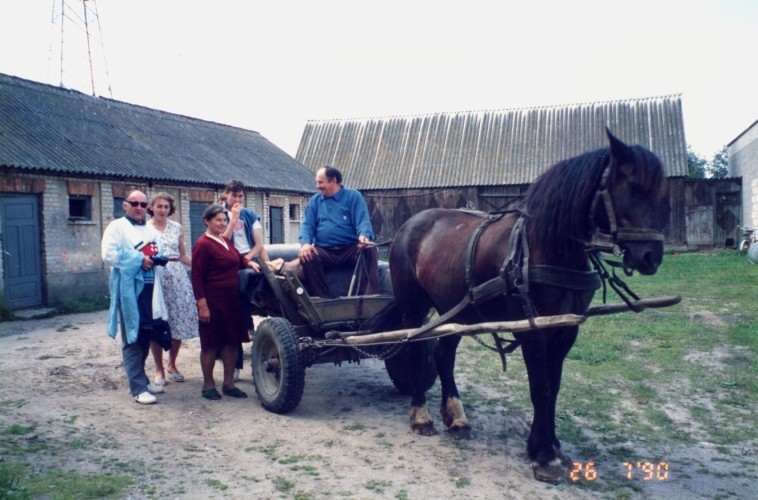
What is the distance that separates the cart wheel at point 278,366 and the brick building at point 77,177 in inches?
324

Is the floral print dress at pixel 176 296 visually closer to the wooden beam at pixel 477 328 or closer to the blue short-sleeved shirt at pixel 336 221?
the blue short-sleeved shirt at pixel 336 221

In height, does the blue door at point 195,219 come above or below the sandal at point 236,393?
above

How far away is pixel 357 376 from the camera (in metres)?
6.12

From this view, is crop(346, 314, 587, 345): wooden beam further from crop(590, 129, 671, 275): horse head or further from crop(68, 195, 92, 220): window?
crop(68, 195, 92, 220): window

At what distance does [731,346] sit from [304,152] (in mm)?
22284

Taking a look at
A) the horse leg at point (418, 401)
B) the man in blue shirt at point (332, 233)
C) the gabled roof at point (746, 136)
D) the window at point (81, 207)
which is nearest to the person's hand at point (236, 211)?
the man in blue shirt at point (332, 233)

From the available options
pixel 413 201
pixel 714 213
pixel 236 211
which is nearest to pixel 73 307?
pixel 236 211

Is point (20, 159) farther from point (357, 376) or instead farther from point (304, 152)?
point (304, 152)

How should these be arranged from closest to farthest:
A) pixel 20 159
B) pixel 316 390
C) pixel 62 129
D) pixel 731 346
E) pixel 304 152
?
pixel 316 390
pixel 731 346
pixel 20 159
pixel 62 129
pixel 304 152

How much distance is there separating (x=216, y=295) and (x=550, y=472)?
313 cm

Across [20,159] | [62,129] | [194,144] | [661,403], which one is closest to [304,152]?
[194,144]

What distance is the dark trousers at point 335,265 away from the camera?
5.16m

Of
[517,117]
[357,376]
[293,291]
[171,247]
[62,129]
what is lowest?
[357,376]

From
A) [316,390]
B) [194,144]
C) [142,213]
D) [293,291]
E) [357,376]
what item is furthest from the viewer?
[194,144]
